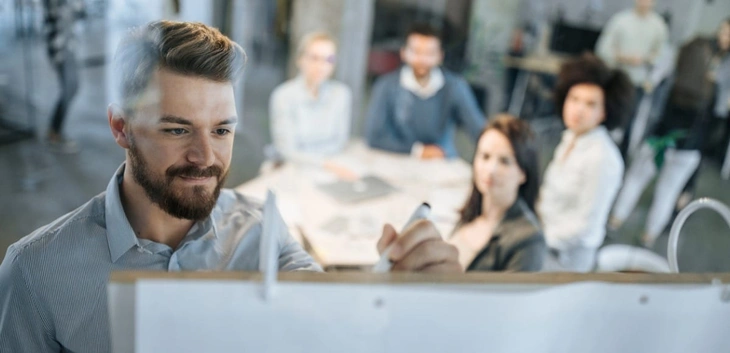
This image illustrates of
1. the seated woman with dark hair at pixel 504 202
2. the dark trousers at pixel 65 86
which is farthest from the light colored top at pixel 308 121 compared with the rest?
the seated woman with dark hair at pixel 504 202

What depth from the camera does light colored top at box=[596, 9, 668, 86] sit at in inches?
145

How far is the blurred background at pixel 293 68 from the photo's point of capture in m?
1.17

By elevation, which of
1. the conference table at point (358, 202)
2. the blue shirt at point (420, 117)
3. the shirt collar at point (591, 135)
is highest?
the shirt collar at point (591, 135)

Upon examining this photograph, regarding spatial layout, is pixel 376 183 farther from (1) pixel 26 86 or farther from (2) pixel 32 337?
(2) pixel 32 337

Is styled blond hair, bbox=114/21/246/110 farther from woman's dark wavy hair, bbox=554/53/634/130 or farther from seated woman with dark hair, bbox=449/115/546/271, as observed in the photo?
woman's dark wavy hair, bbox=554/53/634/130

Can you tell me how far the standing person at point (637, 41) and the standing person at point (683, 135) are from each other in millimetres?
221

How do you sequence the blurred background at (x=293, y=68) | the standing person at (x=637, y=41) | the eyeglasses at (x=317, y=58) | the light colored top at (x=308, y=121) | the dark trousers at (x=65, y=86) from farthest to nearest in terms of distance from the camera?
the standing person at (x=637, y=41) → the eyeglasses at (x=317, y=58) → the light colored top at (x=308, y=121) → the dark trousers at (x=65, y=86) → the blurred background at (x=293, y=68)

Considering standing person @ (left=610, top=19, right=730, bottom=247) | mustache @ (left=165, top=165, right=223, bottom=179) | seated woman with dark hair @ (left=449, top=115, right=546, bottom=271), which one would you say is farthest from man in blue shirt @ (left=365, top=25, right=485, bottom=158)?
mustache @ (left=165, top=165, right=223, bottom=179)

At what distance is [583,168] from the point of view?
207 centimetres

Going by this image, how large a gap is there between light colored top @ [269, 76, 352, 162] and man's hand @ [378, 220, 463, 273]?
1516mm

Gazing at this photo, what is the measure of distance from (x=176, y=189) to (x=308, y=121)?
5.84 ft

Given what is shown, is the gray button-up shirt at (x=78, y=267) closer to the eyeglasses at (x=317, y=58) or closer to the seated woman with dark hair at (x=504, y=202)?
the seated woman with dark hair at (x=504, y=202)

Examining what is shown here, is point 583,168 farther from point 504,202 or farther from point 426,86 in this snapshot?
point 426,86

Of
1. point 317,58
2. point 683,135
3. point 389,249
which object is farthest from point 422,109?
point 389,249
